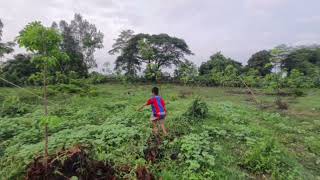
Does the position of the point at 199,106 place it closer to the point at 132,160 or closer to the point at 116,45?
the point at 132,160

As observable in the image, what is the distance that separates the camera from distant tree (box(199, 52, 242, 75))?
80.6ft

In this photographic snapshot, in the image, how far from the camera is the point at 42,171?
4.33 m

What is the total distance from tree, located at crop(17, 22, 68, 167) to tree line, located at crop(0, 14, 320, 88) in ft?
34.4

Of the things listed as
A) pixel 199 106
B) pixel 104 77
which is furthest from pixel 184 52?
pixel 199 106

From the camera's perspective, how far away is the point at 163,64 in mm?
31406

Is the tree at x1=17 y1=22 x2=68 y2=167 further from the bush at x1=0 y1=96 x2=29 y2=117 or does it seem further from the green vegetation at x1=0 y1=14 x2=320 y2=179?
the bush at x1=0 y1=96 x2=29 y2=117

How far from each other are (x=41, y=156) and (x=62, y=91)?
30.7 ft

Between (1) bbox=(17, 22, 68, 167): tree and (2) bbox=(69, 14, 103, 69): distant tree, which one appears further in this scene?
(2) bbox=(69, 14, 103, 69): distant tree

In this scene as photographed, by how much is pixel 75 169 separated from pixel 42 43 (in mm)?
1893

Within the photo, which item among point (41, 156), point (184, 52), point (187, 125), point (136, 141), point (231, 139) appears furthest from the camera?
point (184, 52)

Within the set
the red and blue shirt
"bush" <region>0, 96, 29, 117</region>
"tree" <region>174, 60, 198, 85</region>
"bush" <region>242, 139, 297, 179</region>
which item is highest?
"tree" <region>174, 60, 198, 85</region>

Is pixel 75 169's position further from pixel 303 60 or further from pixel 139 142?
pixel 303 60

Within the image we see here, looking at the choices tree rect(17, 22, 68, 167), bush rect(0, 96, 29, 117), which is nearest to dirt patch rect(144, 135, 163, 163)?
tree rect(17, 22, 68, 167)

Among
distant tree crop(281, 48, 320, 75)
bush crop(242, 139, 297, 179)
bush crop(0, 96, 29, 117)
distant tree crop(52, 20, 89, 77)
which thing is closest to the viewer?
bush crop(242, 139, 297, 179)
